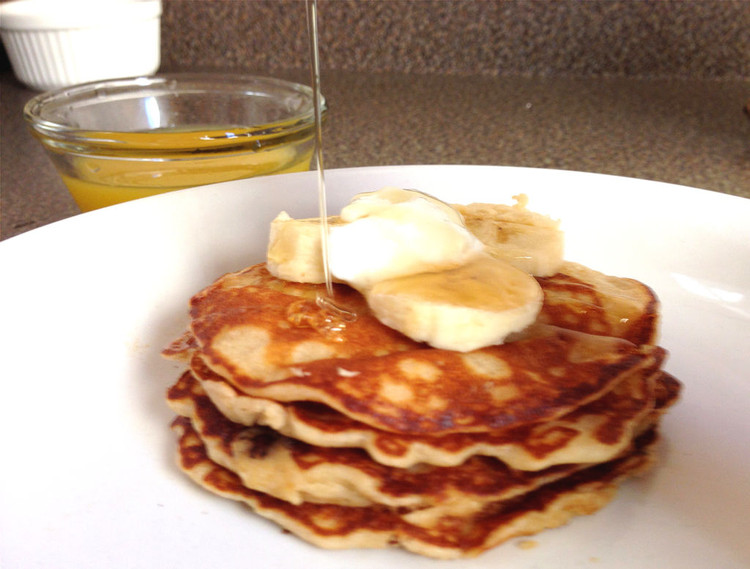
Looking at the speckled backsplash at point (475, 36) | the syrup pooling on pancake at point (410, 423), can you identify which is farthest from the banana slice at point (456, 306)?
the speckled backsplash at point (475, 36)

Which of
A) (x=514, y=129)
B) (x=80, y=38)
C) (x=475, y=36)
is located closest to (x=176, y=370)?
(x=514, y=129)

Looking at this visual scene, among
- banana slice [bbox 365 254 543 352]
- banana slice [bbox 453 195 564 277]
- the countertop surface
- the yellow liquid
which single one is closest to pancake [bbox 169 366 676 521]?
banana slice [bbox 365 254 543 352]

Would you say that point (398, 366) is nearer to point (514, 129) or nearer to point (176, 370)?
point (176, 370)

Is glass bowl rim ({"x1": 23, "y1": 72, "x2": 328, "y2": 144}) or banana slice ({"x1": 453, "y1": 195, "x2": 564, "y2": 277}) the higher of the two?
glass bowl rim ({"x1": 23, "y1": 72, "x2": 328, "y2": 144})

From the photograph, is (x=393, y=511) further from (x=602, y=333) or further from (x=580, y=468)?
(x=602, y=333)

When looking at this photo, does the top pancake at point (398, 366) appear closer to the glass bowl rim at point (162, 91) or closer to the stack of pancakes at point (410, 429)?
the stack of pancakes at point (410, 429)

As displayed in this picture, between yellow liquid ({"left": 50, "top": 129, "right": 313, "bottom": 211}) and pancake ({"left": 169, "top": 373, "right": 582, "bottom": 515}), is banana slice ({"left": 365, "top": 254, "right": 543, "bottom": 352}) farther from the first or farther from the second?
yellow liquid ({"left": 50, "top": 129, "right": 313, "bottom": 211})
